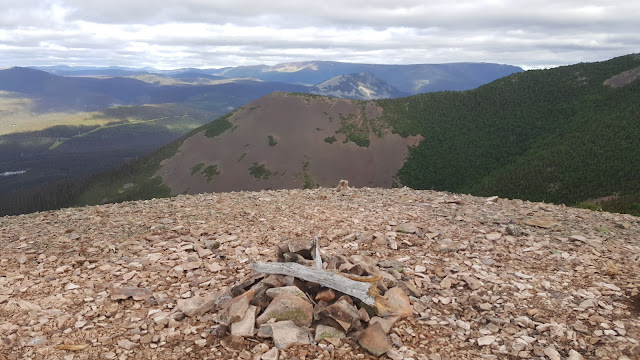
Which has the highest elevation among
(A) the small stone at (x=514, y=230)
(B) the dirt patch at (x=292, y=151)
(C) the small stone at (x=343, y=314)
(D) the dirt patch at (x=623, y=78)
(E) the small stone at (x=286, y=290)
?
(D) the dirt patch at (x=623, y=78)

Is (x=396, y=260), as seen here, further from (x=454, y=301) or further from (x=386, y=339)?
(x=386, y=339)

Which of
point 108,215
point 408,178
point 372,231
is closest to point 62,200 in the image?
point 408,178

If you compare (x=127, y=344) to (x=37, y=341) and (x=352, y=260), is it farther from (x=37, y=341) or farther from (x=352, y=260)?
(x=352, y=260)

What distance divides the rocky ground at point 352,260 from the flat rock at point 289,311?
538mm

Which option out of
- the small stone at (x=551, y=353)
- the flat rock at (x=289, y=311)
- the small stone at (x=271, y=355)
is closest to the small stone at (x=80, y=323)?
the flat rock at (x=289, y=311)

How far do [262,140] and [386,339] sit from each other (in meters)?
154

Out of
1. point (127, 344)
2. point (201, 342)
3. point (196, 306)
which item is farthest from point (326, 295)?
point (127, 344)

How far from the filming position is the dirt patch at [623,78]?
121 m

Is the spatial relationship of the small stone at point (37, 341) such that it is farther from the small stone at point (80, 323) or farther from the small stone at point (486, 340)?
the small stone at point (486, 340)

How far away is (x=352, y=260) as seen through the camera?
10914mm

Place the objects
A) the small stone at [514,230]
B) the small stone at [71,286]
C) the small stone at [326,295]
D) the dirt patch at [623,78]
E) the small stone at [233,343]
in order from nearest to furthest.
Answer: the small stone at [233,343], the small stone at [326,295], the small stone at [71,286], the small stone at [514,230], the dirt patch at [623,78]

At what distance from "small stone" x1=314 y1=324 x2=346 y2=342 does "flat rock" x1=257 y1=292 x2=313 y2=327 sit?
0.32m

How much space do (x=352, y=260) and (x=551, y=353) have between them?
5.20 m

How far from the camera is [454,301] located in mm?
9430
